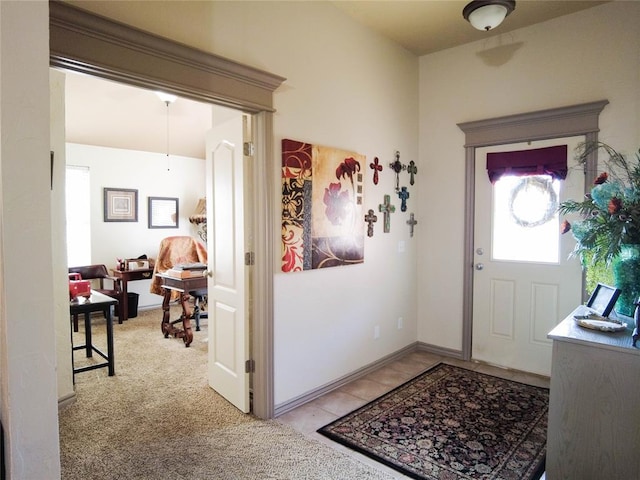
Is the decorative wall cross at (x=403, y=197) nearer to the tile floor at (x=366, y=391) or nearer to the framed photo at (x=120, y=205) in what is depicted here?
the tile floor at (x=366, y=391)

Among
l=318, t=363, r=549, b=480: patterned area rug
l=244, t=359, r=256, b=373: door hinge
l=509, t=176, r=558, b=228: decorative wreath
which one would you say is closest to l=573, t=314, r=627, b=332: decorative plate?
l=318, t=363, r=549, b=480: patterned area rug

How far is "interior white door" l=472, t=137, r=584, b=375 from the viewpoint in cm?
335

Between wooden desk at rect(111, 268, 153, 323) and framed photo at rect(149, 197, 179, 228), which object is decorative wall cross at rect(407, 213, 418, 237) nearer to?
wooden desk at rect(111, 268, 153, 323)

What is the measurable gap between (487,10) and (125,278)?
5.19 m

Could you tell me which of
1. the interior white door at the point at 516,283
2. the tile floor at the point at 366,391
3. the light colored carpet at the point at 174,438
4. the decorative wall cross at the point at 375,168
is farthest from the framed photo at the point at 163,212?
the interior white door at the point at 516,283

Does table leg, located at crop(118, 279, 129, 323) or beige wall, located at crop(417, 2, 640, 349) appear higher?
beige wall, located at crop(417, 2, 640, 349)

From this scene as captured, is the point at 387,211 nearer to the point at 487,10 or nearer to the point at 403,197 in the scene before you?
the point at 403,197

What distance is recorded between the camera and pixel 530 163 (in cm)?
346

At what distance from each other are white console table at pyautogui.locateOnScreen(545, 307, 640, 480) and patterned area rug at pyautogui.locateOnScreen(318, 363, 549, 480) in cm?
36

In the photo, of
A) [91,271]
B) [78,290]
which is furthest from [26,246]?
[91,271]

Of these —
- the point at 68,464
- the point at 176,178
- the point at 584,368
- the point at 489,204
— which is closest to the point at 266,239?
the point at 68,464

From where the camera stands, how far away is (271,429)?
2.53 meters

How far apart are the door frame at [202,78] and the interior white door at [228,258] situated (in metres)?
0.10

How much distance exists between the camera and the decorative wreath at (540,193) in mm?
3400
